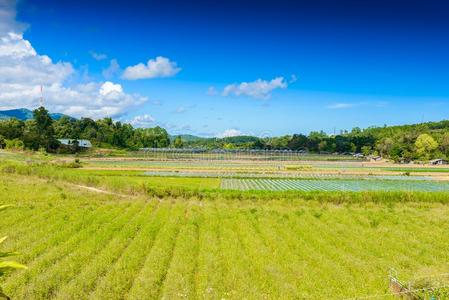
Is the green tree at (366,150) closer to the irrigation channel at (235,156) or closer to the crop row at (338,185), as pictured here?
the irrigation channel at (235,156)

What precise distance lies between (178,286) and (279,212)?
18864 millimetres

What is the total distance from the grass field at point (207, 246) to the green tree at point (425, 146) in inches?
3225

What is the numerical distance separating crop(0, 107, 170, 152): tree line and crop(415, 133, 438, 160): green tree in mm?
97473

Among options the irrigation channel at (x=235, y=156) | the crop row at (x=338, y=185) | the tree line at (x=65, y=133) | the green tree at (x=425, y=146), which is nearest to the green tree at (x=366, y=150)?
the irrigation channel at (x=235, y=156)

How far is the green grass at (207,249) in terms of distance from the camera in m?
14.7

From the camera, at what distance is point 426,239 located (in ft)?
77.0

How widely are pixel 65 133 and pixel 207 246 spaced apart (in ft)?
411

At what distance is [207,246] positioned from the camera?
2034cm

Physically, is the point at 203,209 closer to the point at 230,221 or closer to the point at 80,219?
the point at 230,221

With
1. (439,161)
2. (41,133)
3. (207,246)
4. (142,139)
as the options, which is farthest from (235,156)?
(207,246)

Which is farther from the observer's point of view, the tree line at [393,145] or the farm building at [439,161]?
the tree line at [393,145]

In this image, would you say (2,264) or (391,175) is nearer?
(2,264)

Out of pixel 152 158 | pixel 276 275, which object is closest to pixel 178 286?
pixel 276 275

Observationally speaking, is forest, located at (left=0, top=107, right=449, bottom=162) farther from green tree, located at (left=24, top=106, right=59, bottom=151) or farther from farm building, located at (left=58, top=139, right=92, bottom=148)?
farm building, located at (left=58, top=139, right=92, bottom=148)
